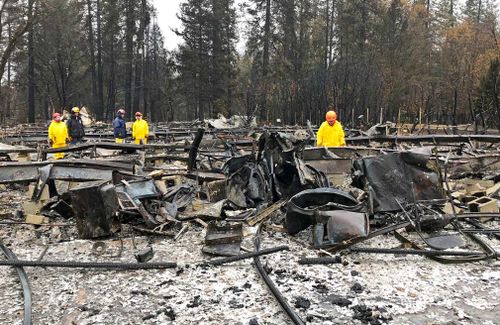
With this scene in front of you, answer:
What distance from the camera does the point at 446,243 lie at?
6023mm

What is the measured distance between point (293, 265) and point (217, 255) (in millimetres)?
979

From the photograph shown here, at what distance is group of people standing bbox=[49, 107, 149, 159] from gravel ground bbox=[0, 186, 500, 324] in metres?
6.44

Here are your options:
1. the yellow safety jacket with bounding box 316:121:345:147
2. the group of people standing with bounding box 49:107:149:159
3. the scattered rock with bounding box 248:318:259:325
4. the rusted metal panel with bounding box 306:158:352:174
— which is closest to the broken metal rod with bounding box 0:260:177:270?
the scattered rock with bounding box 248:318:259:325

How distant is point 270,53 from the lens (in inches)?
1499

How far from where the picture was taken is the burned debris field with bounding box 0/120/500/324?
4445mm

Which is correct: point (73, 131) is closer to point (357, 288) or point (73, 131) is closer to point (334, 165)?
point (334, 165)

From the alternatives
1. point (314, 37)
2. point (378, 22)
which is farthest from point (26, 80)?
point (378, 22)

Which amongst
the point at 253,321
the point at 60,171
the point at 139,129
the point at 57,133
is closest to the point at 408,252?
the point at 253,321

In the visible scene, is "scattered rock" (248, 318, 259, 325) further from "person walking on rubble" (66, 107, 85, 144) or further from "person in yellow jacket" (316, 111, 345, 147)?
"person walking on rubble" (66, 107, 85, 144)

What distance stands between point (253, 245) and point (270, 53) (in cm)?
3350

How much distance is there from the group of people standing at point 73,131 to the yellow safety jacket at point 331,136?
6.35m

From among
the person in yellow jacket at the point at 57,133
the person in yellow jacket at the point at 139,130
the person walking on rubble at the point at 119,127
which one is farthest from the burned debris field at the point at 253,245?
the person walking on rubble at the point at 119,127

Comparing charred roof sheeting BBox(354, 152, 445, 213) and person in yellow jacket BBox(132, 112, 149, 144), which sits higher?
person in yellow jacket BBox(132, 112, 149, 144)

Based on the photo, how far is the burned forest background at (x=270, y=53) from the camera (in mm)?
31156
